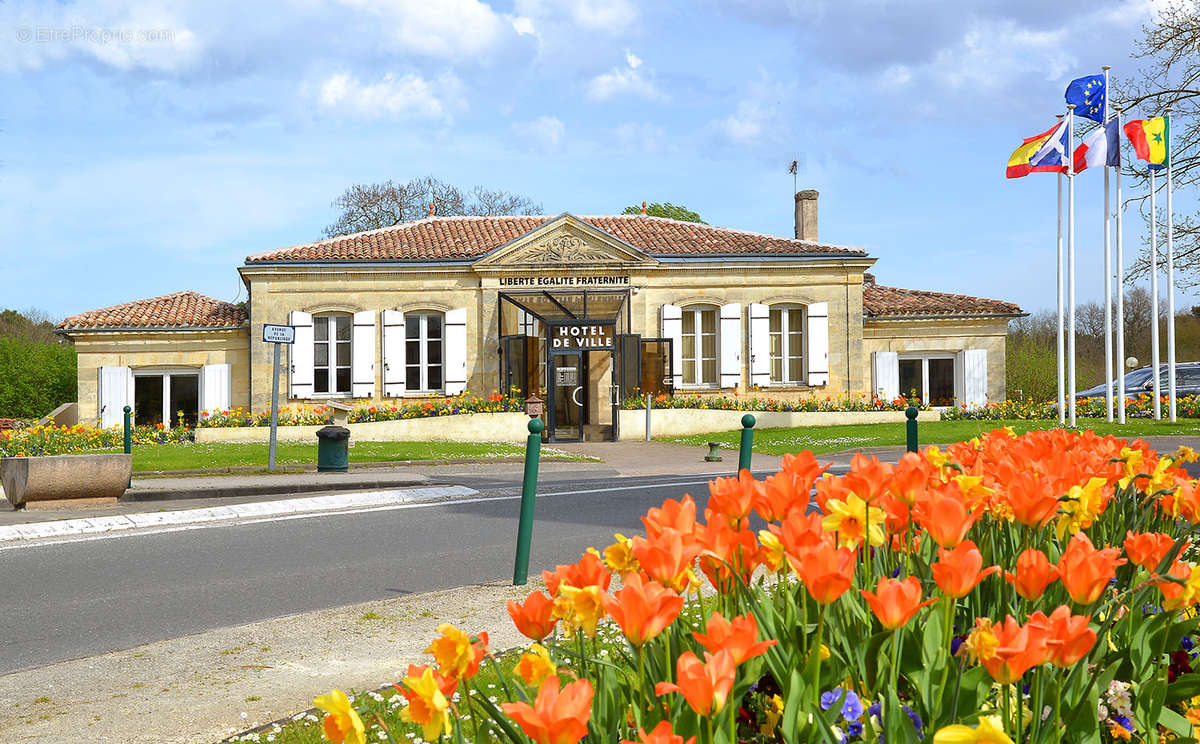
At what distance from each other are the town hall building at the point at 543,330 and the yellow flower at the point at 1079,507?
22.5 meters

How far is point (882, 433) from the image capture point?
853 inches

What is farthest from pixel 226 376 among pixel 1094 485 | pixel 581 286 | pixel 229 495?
pixel 1094 485

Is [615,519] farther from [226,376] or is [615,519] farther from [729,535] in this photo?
[226,376]

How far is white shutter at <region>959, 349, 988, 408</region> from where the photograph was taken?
27219 mm

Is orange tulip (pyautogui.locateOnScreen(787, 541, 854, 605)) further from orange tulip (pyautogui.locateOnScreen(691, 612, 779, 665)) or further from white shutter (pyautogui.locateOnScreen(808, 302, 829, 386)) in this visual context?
white shutter (pyautogui.locateOnScreen(808, 302, 829, 386))

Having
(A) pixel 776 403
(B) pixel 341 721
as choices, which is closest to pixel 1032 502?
(B) pixel 341 721

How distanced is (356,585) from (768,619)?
520 cm

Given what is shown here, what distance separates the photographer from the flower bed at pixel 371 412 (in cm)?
2464

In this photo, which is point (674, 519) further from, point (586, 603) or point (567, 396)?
point (567, 396)

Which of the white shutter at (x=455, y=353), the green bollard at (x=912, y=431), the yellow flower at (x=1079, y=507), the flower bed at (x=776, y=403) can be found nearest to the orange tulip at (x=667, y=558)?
the yellow flower at (x=1079, y=507)

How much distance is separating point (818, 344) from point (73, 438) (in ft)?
58.9

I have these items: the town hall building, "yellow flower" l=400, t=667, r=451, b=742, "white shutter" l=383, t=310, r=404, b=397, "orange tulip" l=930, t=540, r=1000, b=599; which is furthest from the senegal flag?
"yellow flower" l=400, t=667, r=451, b=742

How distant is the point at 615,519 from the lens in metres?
9.91

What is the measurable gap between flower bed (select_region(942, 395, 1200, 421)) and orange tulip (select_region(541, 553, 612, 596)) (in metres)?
23.9
